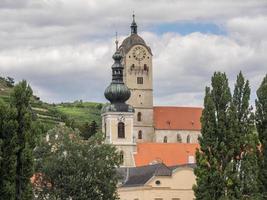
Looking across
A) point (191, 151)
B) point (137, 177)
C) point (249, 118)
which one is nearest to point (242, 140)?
point (249, 118)

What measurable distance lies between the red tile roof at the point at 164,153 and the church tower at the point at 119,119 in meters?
1.53

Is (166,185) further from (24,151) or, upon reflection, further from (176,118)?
(176,118)

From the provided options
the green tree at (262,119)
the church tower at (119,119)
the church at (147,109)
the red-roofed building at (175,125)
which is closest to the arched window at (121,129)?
the church tower at (119,119)

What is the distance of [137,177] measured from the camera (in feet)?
380

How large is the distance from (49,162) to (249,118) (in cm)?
1770

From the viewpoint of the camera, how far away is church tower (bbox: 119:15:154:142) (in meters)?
177

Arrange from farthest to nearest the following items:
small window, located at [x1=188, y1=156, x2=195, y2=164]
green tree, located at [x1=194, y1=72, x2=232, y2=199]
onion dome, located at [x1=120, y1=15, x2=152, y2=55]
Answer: onion dome, located at [x1=120, y1=15, x2=152, y2=55], small window, located at [x1=188, y1=156, x2=195, y2=164], green tree, located at [x1=194, y1=72, x2=232, y2=199]

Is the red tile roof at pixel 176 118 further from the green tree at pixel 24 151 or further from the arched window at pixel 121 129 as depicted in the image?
the green tree at pixel 24 151

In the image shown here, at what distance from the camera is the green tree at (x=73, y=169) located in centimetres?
8400

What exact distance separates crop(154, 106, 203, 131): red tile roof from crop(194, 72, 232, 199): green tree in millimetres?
101489

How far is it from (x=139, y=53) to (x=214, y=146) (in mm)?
106727

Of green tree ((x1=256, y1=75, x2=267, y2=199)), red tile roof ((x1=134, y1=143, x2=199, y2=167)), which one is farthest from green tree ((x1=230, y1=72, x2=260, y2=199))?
red tile roof ((x1=134, y1=143, x2=199, y2=167))

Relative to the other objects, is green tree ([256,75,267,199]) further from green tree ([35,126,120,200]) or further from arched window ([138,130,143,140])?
arched window ([138,130,143,140])

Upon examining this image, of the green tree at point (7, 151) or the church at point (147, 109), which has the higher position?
the church at point (147, 109)
